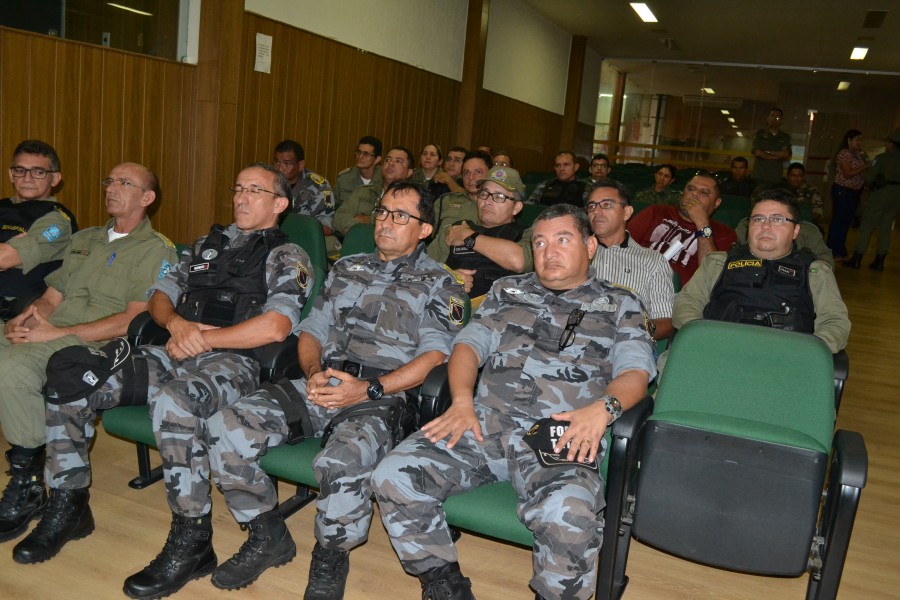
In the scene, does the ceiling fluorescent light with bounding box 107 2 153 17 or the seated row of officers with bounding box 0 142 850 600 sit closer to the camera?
the seated row of officers with bounding box 0 142 850 600

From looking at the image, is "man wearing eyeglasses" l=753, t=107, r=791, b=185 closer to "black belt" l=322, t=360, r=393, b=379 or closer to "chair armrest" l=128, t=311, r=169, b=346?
"black belt" l=322, t=360, r=393, b=379

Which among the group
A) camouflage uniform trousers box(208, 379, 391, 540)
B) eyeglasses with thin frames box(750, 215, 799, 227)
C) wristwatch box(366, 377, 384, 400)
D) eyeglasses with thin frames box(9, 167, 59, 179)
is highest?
eyeglasses with thin frames box(750, 215, 799, 227)

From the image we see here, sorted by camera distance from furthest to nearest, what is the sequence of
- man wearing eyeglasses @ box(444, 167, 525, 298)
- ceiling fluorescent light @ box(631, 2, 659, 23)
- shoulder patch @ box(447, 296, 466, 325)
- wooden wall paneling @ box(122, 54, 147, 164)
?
ceiling fluorescent light @ box(631, 2, 659, 23)
wooden wall paneling @ box(122, 54, 147, 164)
man wearing eyeglasses @ box(444, 167, 525, 298)
shoulder patch @ box(447, 296, 466, 325)

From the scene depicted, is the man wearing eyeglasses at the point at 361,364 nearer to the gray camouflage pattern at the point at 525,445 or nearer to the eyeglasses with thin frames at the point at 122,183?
the gray camouflage pattern at the point at 525,445

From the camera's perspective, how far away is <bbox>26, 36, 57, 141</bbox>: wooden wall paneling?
14.5 feet

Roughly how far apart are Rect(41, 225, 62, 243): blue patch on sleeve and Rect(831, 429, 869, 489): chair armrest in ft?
9.84

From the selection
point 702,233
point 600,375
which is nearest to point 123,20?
point 702,233

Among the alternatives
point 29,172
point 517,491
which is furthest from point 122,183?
point 517,491

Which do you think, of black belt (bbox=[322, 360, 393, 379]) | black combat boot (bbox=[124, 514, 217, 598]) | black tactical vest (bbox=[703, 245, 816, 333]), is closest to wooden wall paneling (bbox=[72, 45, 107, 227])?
black belt (bbox=[322, 360, 393, 379])

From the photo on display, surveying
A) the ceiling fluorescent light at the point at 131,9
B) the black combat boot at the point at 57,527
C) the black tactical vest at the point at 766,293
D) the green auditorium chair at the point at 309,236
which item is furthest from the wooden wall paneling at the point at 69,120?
the black tactical vest at the point at 766,293

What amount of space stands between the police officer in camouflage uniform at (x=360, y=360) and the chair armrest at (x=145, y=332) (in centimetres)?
57

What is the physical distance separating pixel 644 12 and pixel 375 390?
9.90 m

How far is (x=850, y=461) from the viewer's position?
186 cm

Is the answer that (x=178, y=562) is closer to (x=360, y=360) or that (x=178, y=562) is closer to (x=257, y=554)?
(x=257, y=554)
